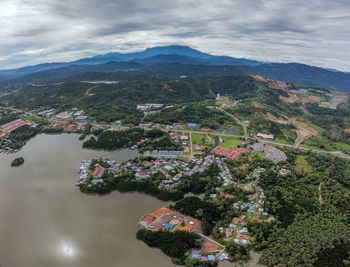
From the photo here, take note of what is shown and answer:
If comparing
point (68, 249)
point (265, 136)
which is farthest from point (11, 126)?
point (265, 136)

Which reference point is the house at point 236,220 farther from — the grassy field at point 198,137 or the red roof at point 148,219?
the grassy field at point 198,137

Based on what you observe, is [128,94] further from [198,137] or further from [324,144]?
[324,144]

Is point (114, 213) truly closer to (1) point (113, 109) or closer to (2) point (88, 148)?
(2) point (88, 148)

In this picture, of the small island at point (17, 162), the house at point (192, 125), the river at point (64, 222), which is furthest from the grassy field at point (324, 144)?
the small island at point (17, 162)

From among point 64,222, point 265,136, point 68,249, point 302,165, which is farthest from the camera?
point 265,136

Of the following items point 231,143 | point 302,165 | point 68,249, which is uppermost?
point 231,143

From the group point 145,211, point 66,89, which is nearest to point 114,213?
point 145,211

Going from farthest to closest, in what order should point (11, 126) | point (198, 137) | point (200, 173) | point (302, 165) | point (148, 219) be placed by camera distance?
point (11, 126) → point (198, 137) → point (302, 165) → point (200, 173) → point (148, 219)
